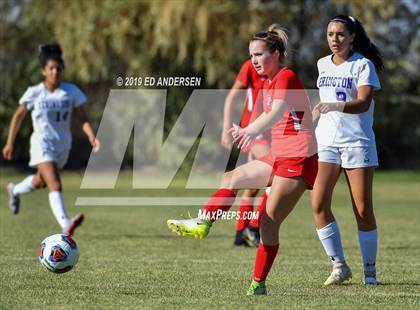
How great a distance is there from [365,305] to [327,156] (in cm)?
162

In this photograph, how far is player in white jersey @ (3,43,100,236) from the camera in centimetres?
1131

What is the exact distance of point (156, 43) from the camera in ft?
88.7

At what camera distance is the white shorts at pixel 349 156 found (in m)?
7.82

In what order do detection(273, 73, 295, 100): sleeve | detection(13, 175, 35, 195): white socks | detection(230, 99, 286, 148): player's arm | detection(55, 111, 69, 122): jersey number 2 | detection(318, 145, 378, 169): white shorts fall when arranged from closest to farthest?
detection(230, 99, 286, 148): player's arm < detection(273, 73, 295, 100): sleeve < detection(318, 145, 378, 169): white shorts < detection(55, 111, 69, 122): jersey number 2 < detection(13, 175, 35, 195): white socks

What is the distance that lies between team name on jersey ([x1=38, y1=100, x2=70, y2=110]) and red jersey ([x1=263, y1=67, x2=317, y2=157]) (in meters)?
4.83

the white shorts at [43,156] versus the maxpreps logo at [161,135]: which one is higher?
the white shorts at [43,156]

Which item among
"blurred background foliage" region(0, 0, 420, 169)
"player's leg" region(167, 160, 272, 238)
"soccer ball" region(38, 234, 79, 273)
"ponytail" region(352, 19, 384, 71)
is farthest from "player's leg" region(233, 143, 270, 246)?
"blurred background foliage" region(0, 0, 420, 169)

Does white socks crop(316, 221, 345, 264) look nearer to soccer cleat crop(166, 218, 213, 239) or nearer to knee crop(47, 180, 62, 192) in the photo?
soccer cleat crop(166, 218, 213, 239)

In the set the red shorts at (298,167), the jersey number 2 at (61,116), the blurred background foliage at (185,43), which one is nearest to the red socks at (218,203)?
the red shorts at (298,167)

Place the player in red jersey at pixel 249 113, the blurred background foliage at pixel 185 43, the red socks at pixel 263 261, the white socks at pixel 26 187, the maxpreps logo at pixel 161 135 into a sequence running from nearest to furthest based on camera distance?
the red socks at pixel 263 261 → the player in red jersey at pixel 249 113 → the white socks at pixel 26 187 → the blurred background foliage at pixel 185 43 → the maxpreps logo at pixel 161 135

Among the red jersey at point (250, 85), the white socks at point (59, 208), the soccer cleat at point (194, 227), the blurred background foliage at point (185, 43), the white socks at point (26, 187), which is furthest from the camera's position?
the blurred background foliage at point (185, 43)

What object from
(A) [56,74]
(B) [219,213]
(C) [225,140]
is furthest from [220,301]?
(A) [56,74]

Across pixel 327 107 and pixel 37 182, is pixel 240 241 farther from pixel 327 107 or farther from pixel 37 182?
pixel 327 107

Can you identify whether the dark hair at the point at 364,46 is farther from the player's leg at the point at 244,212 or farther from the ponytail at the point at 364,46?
the player's leg at the point at 244,212
